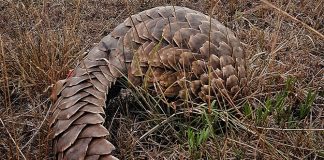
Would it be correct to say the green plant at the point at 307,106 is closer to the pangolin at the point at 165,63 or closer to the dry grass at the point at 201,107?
the dry grass at the point at 201,107

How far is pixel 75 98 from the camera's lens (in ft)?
5.45

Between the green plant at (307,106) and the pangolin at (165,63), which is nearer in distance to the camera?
the pangolin at (165,63)

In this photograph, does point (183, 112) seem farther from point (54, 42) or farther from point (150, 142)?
point (54, 42)

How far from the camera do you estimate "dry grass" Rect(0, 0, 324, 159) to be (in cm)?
170

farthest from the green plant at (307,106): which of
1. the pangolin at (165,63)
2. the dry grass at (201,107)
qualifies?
the pangolin at (165,63)

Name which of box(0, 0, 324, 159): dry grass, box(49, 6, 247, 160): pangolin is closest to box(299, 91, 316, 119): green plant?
box(0, 0, 324, 159): dry grass

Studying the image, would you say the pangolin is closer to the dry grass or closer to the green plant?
the dry grass

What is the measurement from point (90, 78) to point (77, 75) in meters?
0.09

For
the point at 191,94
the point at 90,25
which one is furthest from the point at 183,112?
the point at 90,25

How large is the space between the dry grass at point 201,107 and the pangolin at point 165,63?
0.29 ft

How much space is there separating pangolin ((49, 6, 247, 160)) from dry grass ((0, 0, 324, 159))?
88 millimetres

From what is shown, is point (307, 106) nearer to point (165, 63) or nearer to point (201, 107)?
point (201, 107)

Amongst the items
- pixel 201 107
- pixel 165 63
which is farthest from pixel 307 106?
pixel 165 63

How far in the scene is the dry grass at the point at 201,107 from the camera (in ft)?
5.56
